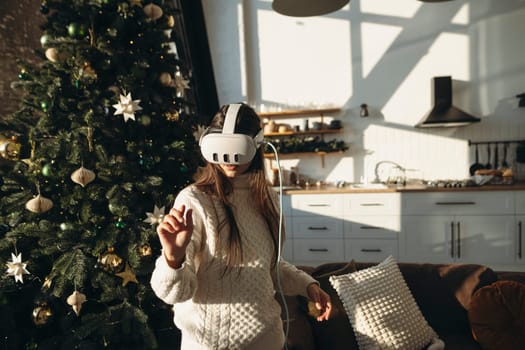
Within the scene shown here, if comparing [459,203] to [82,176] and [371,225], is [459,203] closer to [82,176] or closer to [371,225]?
[371,225]

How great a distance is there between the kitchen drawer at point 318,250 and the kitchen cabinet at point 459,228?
24.6 inches

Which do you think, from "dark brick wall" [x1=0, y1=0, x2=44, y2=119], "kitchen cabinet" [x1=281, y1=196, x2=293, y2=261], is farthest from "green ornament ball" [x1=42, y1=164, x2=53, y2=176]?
"kitchen cabinet" [x1=281, y1=196, x2=293, y2=261]

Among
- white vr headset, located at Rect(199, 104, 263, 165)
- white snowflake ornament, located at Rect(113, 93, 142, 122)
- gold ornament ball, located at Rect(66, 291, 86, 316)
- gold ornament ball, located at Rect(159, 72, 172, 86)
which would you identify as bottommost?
gold ornament ball, located at Rect(66, 291, 86, 316)

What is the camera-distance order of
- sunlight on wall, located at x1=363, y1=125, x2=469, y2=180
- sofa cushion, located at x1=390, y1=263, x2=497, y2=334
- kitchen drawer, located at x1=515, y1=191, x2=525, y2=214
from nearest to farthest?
sofa cushion, located at x1=390, y1=263, x2=497, y2=334, kitchen drawer, located at x1=515, y1=191, x2=525, y2=214, sunlight on wall, located at x1=363, y1=125, x2=469, y2=180

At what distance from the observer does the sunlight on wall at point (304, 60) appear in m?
4.09

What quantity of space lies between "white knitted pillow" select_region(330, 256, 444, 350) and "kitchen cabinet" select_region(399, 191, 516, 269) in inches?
78.3

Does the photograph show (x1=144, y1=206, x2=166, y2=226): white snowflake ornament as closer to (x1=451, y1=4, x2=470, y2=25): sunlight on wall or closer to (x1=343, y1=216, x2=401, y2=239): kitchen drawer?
(x1=343, y1=216, x2=401, y2=239): kitchen drawer

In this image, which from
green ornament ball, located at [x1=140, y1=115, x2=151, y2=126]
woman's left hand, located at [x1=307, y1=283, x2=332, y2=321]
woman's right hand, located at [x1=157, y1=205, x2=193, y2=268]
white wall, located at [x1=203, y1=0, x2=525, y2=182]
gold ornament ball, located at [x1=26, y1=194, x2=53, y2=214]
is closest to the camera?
woman's right hand, located at [x1=157, y1=205, x2=193, y2=268]

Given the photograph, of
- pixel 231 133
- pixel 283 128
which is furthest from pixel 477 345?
pixel 283 128

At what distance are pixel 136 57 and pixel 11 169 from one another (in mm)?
669

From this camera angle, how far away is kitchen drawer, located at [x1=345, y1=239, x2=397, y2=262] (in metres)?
3.47

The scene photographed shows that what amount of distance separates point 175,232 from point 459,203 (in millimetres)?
3321

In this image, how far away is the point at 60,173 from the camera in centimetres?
129

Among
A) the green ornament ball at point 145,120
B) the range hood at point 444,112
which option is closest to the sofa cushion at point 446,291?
the green ornament ball at point 145,120
